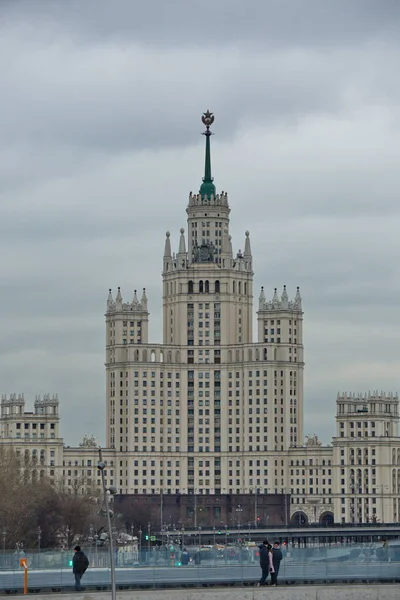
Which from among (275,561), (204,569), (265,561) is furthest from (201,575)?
(265,561)

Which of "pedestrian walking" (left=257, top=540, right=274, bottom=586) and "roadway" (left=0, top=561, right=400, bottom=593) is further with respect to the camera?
"roadway" (left=0, top=561, right=400, bottom=593)

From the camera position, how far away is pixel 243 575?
110 m

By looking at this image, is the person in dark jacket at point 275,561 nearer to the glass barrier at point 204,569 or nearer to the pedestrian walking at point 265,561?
the pedestrian walking at point 265,561

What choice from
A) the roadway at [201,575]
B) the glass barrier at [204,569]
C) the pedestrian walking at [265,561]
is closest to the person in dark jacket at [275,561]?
the pedestrian walking at [265,561]

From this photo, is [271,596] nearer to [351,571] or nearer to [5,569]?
[351,571]

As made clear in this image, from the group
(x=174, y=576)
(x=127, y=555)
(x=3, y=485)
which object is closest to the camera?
(x=174, y=576)

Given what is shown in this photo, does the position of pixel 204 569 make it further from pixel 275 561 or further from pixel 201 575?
pixel 275 561

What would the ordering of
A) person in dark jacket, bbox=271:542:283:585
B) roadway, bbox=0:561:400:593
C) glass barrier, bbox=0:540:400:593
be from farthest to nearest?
glass barrier, bbox=0:540:400:593 → roadway, bbox=0:561:400:593 → person in dark jacket, bbox=271:542:283:585

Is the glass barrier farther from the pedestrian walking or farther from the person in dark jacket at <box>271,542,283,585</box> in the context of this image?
the pedestrian walking

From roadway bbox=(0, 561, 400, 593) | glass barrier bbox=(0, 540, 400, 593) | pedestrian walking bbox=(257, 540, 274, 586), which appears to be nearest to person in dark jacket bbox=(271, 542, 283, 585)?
pedestrian walking bbox=(257, 540, 274, 586)

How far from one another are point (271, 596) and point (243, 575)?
6222mm

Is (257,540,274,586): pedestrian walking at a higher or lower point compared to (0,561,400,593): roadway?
higher

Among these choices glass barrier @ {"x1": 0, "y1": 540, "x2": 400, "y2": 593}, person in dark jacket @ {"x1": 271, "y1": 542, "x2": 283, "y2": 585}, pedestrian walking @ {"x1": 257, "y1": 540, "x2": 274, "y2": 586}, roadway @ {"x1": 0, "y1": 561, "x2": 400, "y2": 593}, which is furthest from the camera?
glass barrier @ {"x1": 0, "y1": 540, "x2": 400, "y2": 593}

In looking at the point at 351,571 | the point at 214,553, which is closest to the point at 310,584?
the point at 351,571
